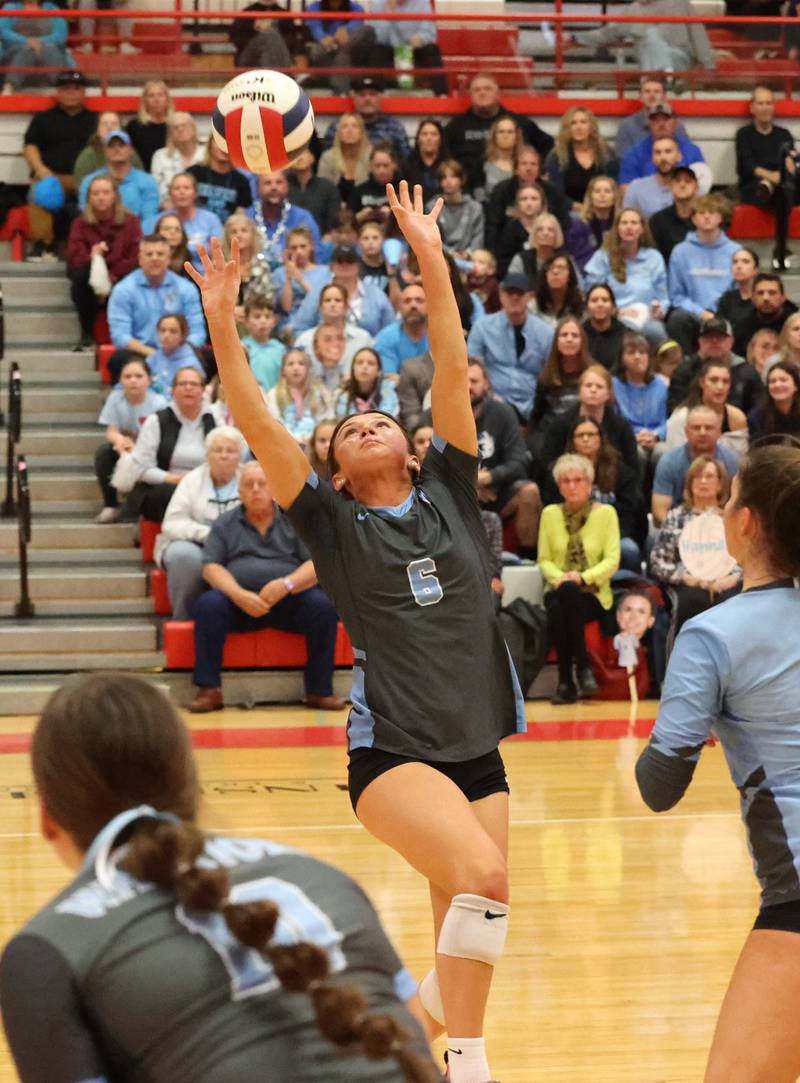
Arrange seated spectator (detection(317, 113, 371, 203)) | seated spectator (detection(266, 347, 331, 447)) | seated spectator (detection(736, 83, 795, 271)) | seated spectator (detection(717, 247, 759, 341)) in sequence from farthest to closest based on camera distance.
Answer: seated spectator (detection(736, 83, 795, 271)) < seated spectator (detection(317, 113, 371, 203)) < seated spectator (detection(717, 247, 759, 341)) < seated spectator (detection(266, 347, 331, 447))

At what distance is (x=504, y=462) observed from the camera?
10383 mm

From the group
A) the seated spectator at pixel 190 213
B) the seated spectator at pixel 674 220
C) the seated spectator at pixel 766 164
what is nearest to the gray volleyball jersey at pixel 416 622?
the seated spectator at pixel 190 213

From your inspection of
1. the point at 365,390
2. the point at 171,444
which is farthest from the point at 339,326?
the point at 171,444

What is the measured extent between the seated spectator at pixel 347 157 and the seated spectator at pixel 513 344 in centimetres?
255

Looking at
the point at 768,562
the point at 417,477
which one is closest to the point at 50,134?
the point at 417,477

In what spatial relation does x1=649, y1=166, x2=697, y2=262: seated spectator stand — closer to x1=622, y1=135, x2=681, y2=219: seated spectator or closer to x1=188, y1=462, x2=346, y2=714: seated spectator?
x1=622, y1=135, x2=681, y2=219: seated spectator

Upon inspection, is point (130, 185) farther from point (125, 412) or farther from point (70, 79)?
point (125, 412)

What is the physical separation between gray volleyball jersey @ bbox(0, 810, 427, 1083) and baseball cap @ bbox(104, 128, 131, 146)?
1127 centimetres

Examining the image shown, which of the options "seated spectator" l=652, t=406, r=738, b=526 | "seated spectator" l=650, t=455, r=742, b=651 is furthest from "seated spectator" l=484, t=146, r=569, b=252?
"seated spectator" l=650, t=455, r=742, b=651

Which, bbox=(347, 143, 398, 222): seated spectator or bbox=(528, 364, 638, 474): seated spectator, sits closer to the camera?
bbox=(528, 364, 638, 474): seated spectator

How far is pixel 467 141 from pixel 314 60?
187cm

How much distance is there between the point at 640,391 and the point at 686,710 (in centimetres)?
849

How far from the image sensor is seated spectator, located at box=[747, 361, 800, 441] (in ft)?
34.6

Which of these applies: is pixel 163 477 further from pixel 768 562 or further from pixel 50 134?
pixel 768 562
